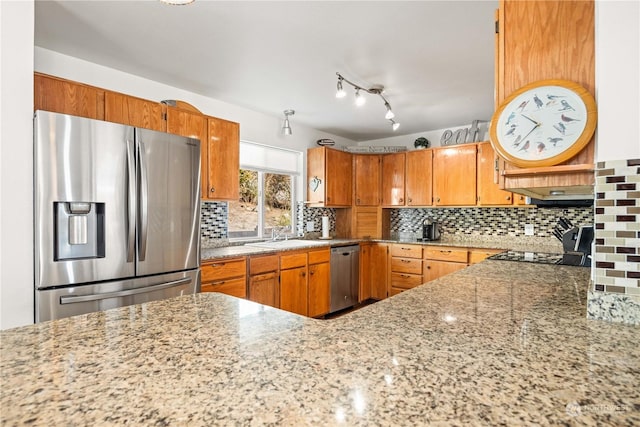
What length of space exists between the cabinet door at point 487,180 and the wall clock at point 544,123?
305 cm

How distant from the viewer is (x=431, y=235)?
4469 mm

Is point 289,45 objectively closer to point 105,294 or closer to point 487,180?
point 105,294

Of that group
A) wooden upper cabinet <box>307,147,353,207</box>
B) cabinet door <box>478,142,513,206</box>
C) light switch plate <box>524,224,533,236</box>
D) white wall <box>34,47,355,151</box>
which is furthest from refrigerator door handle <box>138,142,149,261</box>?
light switch plate <box>524,224,533,236</box>

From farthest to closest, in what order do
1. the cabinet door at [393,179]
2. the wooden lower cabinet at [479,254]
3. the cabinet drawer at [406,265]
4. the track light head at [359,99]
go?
the cabinet door at [393,179], the cabinet drawer at [406,265], the wooden lower cabinet at [479,254], the track light head at [359,99]

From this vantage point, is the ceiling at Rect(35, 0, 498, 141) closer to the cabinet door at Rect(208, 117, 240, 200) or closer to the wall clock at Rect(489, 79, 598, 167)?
the cabinet door at Rect(208, 117, 240, 200)

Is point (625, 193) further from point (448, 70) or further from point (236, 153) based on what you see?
point (236, 153)

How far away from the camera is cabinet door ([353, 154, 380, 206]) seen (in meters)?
4.88

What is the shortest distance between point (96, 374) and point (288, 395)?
0.39 metres

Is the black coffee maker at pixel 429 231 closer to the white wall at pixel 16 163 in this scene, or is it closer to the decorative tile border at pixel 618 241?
the decorative tile border at pixel 618 241

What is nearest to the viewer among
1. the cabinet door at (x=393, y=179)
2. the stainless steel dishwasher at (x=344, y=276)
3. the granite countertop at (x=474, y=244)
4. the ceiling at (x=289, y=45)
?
the ceiling at (x=289, y=45)

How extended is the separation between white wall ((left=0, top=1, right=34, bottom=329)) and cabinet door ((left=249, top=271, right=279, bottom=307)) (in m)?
1.63

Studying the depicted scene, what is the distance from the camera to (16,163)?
68.3 inches

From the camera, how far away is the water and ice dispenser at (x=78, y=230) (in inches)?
72.4

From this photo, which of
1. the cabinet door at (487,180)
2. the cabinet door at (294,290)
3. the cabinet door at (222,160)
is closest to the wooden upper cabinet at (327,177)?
the cabinet door at (294,290)
